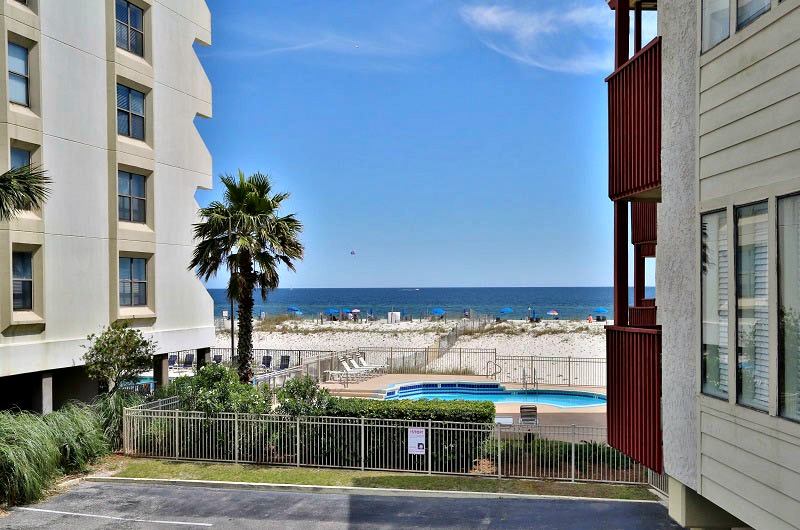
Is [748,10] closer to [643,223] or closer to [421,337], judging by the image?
[643,223]

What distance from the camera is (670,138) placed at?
25.9 ft

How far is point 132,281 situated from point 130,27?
26.4 ft

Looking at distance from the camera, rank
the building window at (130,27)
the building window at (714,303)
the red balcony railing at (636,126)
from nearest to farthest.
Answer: the building window at (714,303) → the red balcony railing at (636,126) → the building window at (130,27)

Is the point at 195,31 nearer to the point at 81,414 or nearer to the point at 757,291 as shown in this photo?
the point at 81,414

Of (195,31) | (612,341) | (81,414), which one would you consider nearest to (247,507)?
(81,414)

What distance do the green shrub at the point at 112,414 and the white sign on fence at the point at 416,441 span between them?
27.0 ft

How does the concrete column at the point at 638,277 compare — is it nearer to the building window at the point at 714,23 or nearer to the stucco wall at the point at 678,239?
the stucco wall at the point at 678,239

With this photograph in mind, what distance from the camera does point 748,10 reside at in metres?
6.29

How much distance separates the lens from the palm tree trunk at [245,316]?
73.6ft

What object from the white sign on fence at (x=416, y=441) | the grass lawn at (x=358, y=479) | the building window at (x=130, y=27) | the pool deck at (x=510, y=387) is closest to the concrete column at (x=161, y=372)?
the grass lawn at (x=358, y=479)

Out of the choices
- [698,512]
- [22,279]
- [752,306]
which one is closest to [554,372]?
[22,279]

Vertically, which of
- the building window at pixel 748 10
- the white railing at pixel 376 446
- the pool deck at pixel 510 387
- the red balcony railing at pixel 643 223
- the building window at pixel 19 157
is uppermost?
the building window at pixel 19 157

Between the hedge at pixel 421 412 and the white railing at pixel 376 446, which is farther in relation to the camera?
the hedge at pixel 421 412

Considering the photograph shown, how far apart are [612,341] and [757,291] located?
12.7ft
